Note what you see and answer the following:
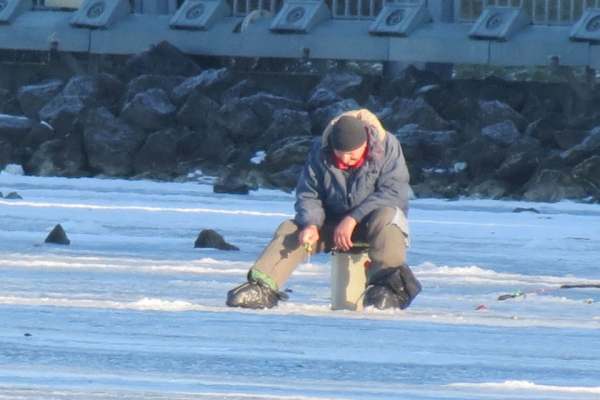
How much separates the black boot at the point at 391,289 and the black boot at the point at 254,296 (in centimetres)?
48

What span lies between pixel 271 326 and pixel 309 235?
65 centimetres

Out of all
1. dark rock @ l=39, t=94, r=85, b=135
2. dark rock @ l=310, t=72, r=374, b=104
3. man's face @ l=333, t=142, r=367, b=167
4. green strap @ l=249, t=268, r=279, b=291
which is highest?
man's face @ l=333, t=142, r=367, b=167

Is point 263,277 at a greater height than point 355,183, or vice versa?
point 355,183

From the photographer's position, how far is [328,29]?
85.7 feet

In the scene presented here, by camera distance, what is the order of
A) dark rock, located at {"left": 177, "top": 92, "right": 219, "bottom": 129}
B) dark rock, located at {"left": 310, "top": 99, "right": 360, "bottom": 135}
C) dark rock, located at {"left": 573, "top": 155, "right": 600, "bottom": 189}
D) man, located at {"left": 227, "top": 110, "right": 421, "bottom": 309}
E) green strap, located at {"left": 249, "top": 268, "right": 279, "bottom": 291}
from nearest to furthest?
1. man, located at {"left": 227, "top": 110, "right": 421, "bottom": 309}
2. green strap, located at {"left": 249, "top": 268, "right": 279, "bottom": 291}
3. dark rock, located at {"left": 573, "top": 155, "right": 600, "bottom": 189}
4. dark rock, located at {"left": 310, "top": 99, "right": 360, "bottom": 135}
5. dark rock, located at {"left": 177, "top": 92, "right": 219, "bottom": 129}

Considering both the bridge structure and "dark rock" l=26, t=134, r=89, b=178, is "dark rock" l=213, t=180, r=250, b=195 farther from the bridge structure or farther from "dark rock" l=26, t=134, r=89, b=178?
the bridge structure

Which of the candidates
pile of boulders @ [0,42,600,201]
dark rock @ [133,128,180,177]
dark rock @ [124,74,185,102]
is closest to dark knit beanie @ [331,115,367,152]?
pile of boulders @ [0,42,600,201]

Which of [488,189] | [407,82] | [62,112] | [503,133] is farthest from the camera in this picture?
[62,112]

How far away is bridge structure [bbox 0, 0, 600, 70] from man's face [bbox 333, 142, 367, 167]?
16.3 metres

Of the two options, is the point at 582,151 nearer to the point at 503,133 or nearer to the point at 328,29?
the point at 503,133

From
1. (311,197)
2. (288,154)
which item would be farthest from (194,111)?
(311,197)

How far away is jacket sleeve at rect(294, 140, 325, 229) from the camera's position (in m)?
8.04

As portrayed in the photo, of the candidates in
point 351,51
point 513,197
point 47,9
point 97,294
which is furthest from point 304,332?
point 47,9

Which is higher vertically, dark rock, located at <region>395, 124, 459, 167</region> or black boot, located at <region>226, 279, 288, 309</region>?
black boot, located at <region>226, 279, 288, 309</region>
